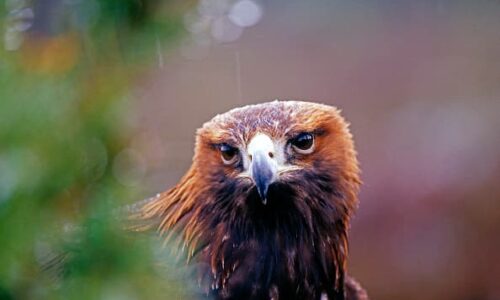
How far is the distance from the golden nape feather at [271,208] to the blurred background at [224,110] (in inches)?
2.3

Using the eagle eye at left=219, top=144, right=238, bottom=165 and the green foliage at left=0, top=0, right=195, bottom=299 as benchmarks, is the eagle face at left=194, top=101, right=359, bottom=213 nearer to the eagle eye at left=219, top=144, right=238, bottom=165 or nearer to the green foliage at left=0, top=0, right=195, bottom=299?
the eagle eye at left=219, top=144, right=238, bottom=165

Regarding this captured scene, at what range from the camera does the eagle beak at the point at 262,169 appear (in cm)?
109

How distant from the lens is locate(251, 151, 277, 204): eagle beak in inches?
42.9

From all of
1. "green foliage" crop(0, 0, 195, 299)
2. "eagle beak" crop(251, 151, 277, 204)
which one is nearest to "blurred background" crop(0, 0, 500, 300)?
"green foliage" crop(0, 0, 195, 299)

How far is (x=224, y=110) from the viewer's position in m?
1.26

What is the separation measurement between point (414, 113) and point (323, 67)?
0.23 metres

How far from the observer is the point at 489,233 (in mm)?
1703

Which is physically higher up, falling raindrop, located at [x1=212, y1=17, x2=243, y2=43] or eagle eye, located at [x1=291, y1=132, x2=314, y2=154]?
falling raindrop, located at [x1=212, y1=17, x2=243, y2=43]

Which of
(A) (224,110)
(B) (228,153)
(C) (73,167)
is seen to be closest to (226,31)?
(A) (224,110)

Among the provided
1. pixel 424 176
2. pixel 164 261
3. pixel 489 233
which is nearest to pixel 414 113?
pixel 424 176

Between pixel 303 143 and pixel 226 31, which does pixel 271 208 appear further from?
pixel 226 31

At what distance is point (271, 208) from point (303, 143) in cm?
12

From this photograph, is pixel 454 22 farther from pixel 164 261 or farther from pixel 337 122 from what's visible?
pixel 164 261

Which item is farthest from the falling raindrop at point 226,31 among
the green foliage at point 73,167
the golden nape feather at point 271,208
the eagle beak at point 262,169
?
the green foliage at point 73,167
